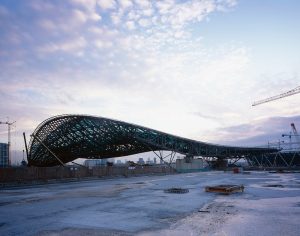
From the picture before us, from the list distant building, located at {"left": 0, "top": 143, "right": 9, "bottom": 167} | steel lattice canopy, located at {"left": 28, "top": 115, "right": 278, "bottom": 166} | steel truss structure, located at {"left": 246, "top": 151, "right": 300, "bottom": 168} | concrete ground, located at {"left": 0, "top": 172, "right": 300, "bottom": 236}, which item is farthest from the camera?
distant building, located at {"left": 0, "top": 143, "right": 9, "bottom": 167}

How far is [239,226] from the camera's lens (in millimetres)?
11953

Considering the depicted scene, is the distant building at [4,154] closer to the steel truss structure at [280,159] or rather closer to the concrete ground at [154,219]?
the steel truss structure at [280,159]

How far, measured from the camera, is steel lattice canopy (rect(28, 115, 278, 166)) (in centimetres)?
8131

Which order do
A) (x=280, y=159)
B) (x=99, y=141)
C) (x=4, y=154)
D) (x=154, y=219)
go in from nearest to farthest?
(x=154, y=219) → (x=99, y=141) → (x=280, y=159) → (x=4, y=154)

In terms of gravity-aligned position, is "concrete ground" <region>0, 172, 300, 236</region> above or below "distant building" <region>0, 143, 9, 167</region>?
below

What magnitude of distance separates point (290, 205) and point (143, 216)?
8.76 meters

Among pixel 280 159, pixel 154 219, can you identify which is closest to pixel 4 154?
pixel 280 159

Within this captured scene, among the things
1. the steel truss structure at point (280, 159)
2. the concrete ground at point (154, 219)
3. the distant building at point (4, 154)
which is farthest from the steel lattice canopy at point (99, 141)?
the distant building at point (4, 154)

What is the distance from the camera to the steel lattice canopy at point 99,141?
267 feet

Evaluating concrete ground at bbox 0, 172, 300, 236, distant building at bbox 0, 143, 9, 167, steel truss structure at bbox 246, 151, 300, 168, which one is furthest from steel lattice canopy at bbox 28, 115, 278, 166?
distant building at bbox 0, 143, 9, 167

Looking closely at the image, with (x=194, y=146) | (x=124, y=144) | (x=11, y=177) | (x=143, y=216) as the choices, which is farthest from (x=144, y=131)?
(x=143, y=216)

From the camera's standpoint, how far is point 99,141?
94500 millimetres

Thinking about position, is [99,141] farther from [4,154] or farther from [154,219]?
[4,154]

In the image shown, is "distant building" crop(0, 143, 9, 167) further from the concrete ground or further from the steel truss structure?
the concrete ground
